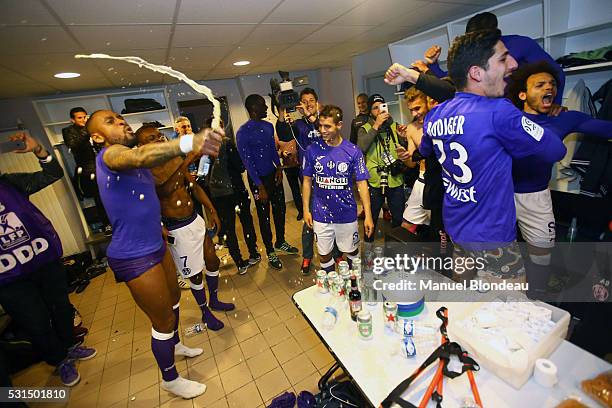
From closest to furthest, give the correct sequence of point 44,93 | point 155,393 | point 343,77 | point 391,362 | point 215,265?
point 391,362 < point 155,393 < point 215,265 < point 44,93 < point 343,77

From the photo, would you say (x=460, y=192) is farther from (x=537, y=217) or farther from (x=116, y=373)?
(x=116, y=373)

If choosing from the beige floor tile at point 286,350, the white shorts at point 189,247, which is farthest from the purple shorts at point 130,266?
the beige floor tile at point 286,350

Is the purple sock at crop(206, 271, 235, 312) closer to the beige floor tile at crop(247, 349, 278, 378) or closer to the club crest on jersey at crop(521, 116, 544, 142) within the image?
the beige floor tile at crop(247, 349, 278, 378)

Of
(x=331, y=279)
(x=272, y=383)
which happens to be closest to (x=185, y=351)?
(x=272, y=383)

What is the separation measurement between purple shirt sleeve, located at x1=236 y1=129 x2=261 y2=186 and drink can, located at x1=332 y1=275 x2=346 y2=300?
1.82 metres

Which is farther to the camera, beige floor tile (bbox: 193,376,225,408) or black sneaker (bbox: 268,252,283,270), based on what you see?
black sneaker (bbox: 268,252,283,270)

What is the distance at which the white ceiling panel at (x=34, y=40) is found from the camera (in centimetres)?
163

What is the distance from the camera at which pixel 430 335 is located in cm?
112

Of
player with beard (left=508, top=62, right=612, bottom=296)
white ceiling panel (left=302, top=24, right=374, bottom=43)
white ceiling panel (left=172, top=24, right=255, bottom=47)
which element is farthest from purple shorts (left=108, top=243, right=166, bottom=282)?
white ceiling panel (left=302, top=24, right=374, bottom=43)

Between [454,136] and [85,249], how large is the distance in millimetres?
5038

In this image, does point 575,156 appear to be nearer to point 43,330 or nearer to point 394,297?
point 394,297

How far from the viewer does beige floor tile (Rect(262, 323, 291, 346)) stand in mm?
2147

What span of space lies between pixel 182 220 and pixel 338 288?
133cm

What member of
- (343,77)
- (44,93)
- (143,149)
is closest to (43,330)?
(143,149)
